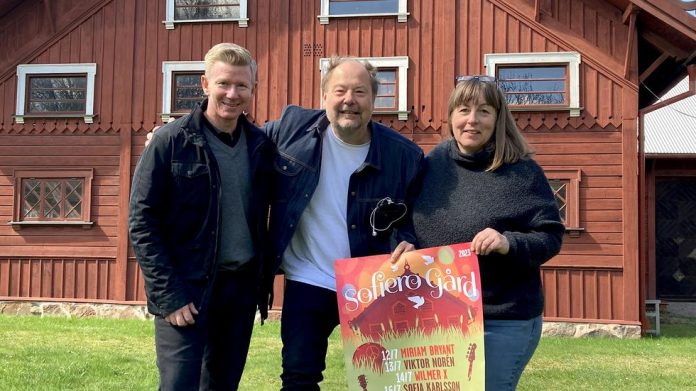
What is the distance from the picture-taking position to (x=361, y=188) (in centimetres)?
299

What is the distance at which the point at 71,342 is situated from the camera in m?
8.05

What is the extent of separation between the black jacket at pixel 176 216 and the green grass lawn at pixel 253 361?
306 centimetres

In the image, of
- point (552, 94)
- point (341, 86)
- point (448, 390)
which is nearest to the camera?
point (448, 390)

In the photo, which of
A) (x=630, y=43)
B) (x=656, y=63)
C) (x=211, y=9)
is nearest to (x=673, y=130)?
(x=656, y=63)

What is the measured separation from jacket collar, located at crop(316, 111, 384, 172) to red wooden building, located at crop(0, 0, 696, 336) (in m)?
8.05

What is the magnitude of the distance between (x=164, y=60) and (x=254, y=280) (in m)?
9.61

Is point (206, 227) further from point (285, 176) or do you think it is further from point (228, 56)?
point (228, 56)

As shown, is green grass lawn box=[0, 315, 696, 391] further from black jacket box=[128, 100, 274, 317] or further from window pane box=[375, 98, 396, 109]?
window pane box=[375, 98, 396, 109]

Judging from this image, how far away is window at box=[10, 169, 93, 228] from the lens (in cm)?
1186

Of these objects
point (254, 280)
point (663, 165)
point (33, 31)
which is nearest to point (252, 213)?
point (254, 280)

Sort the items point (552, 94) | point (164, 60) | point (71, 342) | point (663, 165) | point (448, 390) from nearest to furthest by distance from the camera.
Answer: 1. point (448, 390)
2. point (71, 342)
3. point (552, 94)
4. point (164, 60)
5. point (663, 165)

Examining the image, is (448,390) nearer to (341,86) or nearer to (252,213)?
(252,213)

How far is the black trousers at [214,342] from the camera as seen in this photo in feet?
9.12

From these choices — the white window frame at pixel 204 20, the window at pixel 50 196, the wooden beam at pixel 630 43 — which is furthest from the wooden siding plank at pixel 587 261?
the window at pixel 50 196
